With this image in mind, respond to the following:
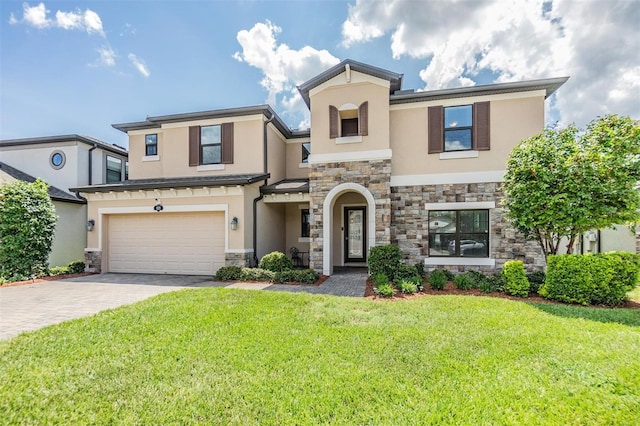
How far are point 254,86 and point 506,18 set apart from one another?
11.2m

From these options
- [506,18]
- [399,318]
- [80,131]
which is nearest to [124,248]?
[80,131]

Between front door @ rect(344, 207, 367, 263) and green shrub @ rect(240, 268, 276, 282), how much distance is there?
167 inches

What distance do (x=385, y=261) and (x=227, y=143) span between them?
27.0 feet

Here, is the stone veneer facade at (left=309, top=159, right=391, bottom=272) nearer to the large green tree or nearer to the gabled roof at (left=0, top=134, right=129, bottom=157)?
the large green tree

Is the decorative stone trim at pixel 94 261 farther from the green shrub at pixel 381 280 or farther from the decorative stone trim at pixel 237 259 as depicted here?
the green shrub at pixel 381 280

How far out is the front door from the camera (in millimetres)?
12562

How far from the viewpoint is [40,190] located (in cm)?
1062

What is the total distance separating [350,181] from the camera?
32.9 feet

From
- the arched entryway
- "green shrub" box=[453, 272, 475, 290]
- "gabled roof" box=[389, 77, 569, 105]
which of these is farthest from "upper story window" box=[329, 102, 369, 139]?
"green shrub" box=[453, 272, 475, 290]

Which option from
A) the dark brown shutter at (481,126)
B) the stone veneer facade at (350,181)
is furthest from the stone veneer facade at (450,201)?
the dark brown shutter at (481,126)

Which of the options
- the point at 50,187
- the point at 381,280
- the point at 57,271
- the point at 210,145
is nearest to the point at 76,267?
the point at 57,271

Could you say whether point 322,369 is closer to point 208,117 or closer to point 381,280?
point 381,280

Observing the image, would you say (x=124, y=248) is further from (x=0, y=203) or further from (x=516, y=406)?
(x=516, y=406)

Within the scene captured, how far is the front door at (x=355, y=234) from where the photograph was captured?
41.2 ft
